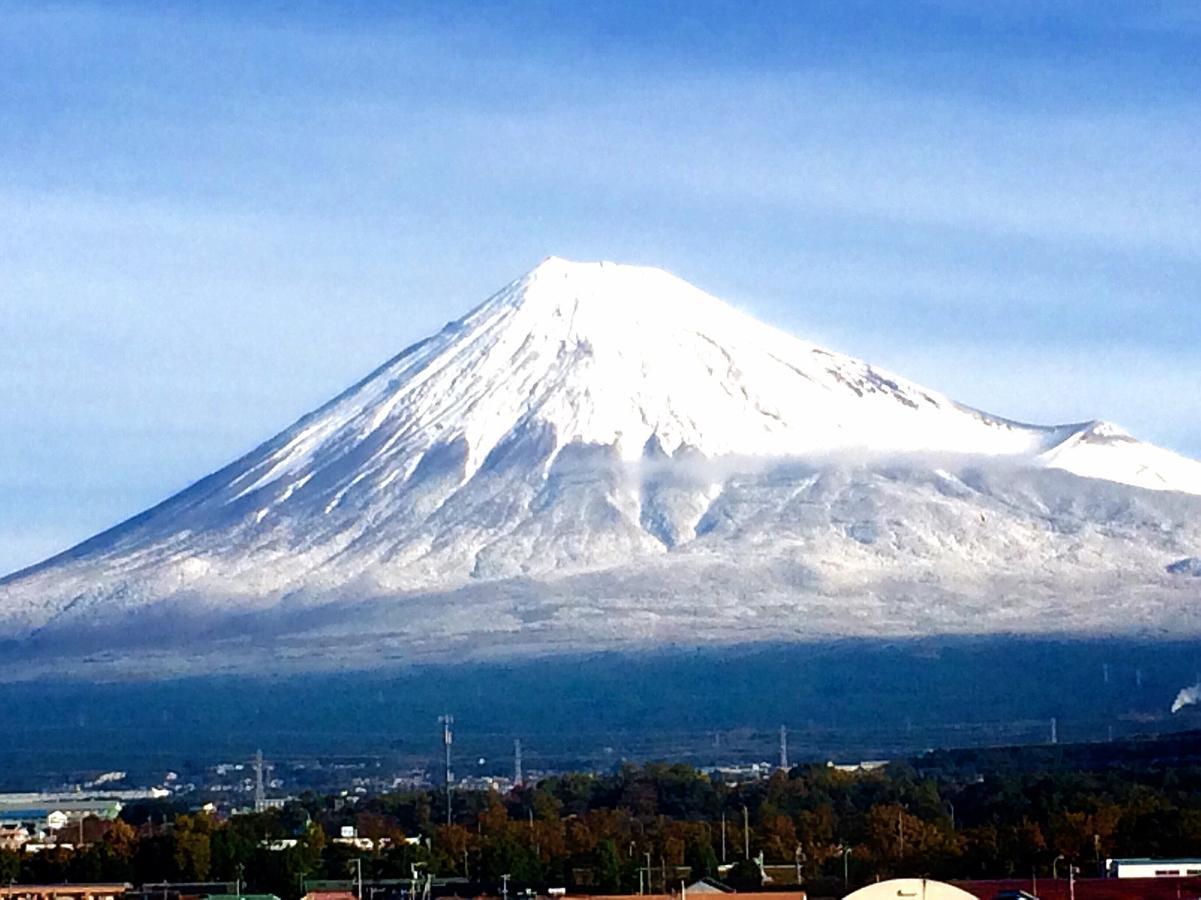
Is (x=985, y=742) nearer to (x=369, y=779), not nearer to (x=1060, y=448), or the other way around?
(x=369, y=779)

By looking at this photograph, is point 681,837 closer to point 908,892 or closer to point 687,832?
point 687,832

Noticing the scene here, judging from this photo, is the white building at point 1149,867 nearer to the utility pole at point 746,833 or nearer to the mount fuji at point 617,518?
the utility pole at point 746,833

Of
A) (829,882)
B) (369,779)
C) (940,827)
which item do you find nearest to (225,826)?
(940,827)

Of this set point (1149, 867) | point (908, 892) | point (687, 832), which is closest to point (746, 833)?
point (687, 832)

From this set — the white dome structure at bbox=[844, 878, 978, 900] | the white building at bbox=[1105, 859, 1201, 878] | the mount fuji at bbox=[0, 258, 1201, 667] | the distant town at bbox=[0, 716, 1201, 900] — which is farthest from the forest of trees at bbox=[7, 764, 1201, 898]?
the mount fuji at bbox=[0, 258, 1201, 667]

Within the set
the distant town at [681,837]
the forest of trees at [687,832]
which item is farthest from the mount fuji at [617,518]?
the forest of trees at [687,832]

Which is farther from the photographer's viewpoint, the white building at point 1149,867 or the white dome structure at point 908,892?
the white building at point 1149,867

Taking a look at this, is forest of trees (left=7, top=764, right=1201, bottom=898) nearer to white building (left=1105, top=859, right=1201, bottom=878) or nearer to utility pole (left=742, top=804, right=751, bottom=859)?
utility pole (left=742, top=804, right=751, bottom=859)
